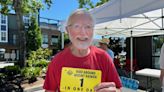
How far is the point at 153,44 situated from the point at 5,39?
51.5 meters

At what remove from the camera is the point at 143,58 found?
1911 cm

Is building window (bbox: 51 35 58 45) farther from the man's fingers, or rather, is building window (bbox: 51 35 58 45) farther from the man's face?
the man's fingers

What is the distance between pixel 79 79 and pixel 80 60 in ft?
0.44

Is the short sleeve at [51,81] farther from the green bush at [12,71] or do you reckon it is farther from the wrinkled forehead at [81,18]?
the green bush at [12,71]

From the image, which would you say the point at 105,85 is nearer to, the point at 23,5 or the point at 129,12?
the point at 129,12

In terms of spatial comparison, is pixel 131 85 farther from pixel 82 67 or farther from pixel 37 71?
pixel 37 71

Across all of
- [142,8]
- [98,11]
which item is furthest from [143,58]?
[142,8]

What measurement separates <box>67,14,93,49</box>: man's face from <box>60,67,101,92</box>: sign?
0.56 feet

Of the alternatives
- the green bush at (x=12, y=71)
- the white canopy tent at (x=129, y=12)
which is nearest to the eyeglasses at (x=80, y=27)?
the white canopy tent at (x=129, y=12)

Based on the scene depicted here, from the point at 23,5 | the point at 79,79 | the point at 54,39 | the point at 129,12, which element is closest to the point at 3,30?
the point at 54,39

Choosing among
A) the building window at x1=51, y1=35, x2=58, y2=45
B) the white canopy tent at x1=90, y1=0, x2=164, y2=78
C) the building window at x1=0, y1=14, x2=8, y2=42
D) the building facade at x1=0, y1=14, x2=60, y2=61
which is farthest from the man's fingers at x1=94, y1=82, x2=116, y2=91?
the building window at x1=51, y1=35, x2=58, y2=45

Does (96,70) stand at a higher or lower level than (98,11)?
lower

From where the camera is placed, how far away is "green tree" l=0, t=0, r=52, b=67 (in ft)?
49.0

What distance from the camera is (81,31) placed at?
2.13 meters
